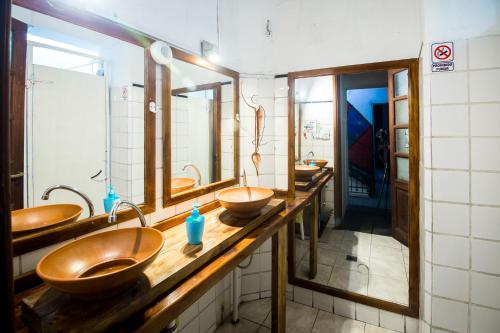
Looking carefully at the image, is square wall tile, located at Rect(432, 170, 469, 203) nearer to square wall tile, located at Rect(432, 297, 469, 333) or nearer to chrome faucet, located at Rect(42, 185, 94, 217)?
square wall tile, located at Rect(432, 297, 469, 333)

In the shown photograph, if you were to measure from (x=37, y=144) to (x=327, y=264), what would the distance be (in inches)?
96.2

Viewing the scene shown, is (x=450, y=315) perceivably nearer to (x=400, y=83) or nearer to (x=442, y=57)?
(x=442, y=57)

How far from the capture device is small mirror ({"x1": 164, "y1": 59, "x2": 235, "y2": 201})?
4.96 ft

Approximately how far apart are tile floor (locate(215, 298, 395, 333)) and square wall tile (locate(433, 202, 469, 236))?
100cm

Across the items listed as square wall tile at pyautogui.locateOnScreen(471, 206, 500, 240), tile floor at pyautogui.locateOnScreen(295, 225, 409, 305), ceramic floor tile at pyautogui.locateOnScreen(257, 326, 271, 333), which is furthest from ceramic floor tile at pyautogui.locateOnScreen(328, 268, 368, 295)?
square wall tile at pyautogui.locateOnScreen(471, 206, 500, 240)

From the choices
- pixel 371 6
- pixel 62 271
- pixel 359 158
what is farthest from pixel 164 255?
pixel 359 158

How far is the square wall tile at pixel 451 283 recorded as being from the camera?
4.26 feet

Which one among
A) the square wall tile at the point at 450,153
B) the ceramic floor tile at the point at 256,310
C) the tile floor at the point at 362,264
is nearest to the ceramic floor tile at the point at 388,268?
the tile floor at the point at 362,264

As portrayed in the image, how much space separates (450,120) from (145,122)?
1.55m

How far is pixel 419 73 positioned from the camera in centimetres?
161

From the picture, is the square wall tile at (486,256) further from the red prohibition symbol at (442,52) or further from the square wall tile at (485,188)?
the red prohibition symbol at (442,52)

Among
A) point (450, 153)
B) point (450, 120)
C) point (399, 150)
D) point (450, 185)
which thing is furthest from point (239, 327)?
point (399, 150)

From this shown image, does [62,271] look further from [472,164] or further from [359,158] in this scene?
[359,158]

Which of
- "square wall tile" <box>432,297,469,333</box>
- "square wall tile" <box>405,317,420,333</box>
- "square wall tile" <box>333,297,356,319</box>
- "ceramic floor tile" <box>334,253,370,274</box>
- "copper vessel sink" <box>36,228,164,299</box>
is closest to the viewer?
"copper vessel sink" <box>36,228,164,299</box>
